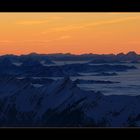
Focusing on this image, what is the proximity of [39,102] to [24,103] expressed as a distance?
78mm

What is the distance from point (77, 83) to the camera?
6.20 feet

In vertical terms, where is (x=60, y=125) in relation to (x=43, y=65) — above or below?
below

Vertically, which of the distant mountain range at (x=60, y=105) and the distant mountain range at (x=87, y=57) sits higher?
the distant mountain range at (x=87, y=57)

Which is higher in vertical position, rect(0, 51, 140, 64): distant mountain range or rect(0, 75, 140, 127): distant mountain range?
rect(0, 51, 140, 64): distant mountain range

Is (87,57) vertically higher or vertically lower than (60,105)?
higher

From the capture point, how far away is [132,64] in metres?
1.86
